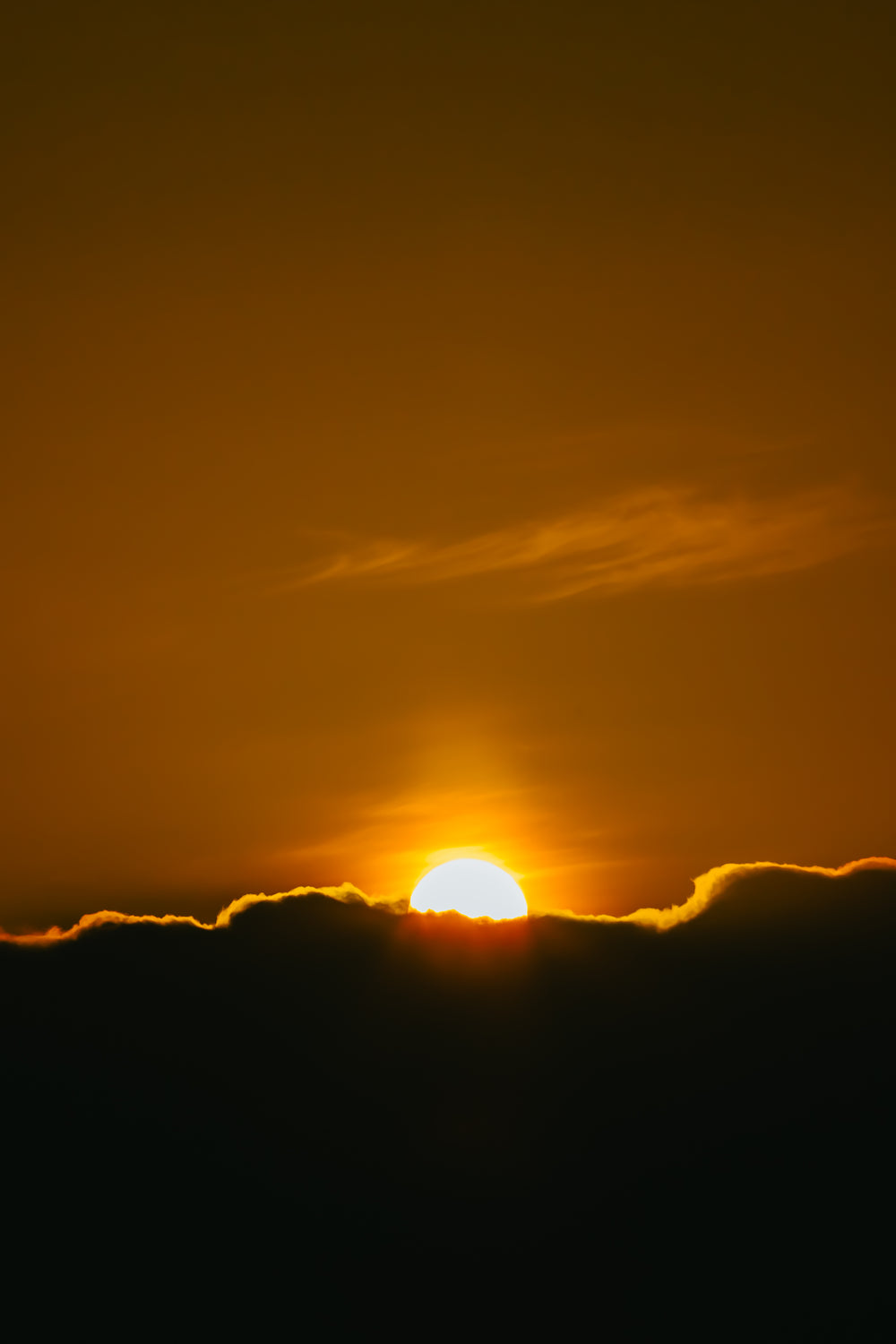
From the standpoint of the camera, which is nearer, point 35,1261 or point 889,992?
point 35,1261

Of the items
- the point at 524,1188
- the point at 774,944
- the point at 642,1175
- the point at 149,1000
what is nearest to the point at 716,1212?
the point at 642,1175

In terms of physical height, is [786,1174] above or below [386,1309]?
above

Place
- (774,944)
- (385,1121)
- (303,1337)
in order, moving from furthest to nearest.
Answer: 1. (774,944)
2. (385,1121)
3. (303,1337)

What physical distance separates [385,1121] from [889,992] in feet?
9.67

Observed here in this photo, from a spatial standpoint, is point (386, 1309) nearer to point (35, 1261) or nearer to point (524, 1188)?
point (524, 1188)

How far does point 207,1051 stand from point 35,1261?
4.20 feet

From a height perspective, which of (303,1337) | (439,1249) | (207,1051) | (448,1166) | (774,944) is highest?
(774,944)

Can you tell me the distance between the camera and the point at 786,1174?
6.35 m

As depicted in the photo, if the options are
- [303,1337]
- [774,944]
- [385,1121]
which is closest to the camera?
[303,1337]

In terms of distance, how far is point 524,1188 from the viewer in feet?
20.2

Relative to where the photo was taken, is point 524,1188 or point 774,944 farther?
point 774,944

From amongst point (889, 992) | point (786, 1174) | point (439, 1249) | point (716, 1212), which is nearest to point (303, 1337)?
point (439, 1249)

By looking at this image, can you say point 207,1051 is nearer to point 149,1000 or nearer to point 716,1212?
point 149,1000

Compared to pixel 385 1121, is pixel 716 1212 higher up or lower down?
lower down
